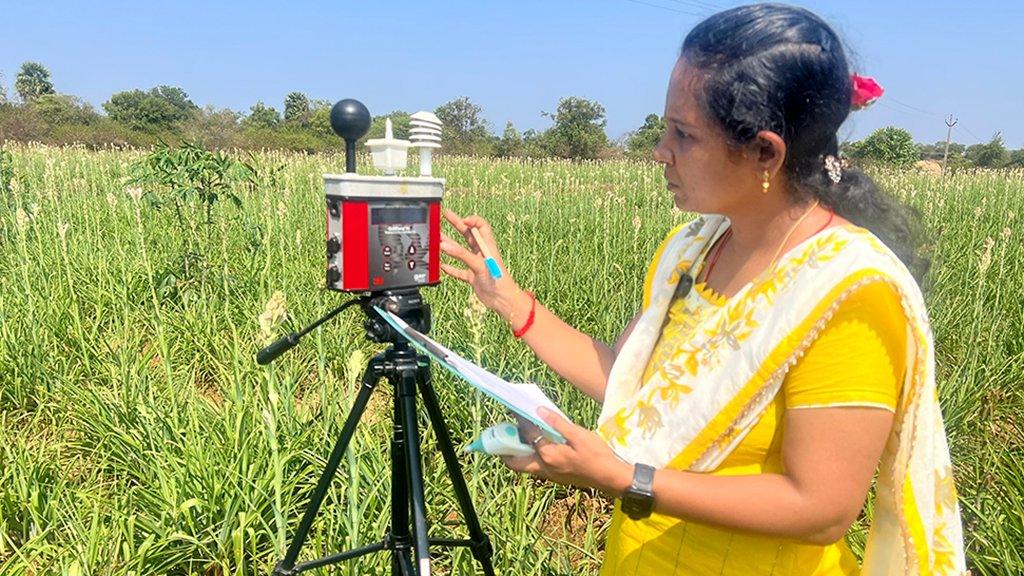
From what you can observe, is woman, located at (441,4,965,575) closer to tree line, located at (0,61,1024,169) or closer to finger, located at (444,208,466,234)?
finger, located at (444,208,466,234)

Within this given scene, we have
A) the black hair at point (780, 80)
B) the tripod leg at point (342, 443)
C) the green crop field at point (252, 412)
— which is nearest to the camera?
the black hair at point (780, 80)

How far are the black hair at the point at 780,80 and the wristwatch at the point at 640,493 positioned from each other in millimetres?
476

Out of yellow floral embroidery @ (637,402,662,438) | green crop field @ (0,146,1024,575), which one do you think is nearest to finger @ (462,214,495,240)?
green crop field @ (0,146,1024,575)

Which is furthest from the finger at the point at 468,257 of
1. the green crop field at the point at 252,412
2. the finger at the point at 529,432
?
the finger at the point at 529,432

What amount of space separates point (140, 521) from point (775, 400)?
181 centimetres

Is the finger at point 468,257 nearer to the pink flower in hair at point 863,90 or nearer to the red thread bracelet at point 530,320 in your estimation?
the red thread bracelet at point 530,320

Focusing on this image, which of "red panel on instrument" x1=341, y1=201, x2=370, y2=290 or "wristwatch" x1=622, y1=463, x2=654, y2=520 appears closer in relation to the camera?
"wristwatch" x1=622, y1=463, x2=654, y2=520

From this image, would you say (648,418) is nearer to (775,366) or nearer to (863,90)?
(775,366)

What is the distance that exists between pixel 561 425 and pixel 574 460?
0.18 ft

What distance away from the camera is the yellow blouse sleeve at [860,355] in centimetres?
81

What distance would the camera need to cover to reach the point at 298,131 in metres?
31.0

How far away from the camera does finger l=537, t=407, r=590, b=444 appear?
78 centimetres

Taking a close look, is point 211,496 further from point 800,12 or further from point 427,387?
point 800,12

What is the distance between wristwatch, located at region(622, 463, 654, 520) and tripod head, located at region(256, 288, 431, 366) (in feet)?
1.52
